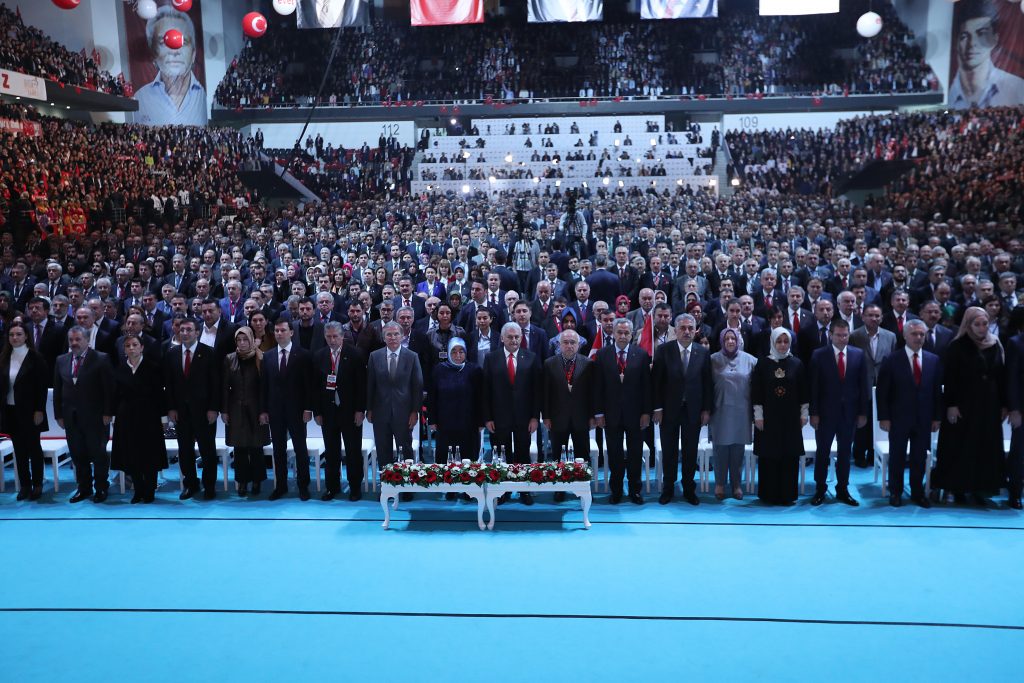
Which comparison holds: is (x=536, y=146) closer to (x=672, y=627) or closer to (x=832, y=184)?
(x=832, y=184)

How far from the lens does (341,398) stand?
701 cm

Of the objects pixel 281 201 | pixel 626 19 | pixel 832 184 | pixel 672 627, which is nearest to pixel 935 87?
pixel 832 184

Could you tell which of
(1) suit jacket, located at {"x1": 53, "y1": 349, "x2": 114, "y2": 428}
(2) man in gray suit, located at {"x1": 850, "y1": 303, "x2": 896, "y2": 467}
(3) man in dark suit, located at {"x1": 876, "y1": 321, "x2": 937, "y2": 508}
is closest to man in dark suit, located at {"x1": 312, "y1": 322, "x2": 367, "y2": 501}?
(1) suit jacket, located at {"x1": 53, "y1": 349, "x2": 114, "y2": 428}

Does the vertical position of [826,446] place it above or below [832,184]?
below

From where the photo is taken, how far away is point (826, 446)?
6855mm

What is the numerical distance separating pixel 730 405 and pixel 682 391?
Answer: 0.40 meters

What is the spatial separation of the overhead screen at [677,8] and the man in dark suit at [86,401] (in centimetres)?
2705

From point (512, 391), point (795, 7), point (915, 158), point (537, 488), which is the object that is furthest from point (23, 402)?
point (795, 7)

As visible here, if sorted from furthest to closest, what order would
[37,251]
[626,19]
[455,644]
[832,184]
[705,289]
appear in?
[626,19] < [832,184] < [37,251] < [705,289] < [455,644]

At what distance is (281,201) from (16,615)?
25.6 meters

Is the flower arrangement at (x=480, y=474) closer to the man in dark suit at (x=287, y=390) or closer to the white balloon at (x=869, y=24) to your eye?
the man in dark suit at (x=287, y=390)

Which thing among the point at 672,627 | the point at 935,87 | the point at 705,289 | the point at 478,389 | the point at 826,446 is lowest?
the point at 672,627

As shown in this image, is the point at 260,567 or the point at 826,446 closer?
the point at 260,567

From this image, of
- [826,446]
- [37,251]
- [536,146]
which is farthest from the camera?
[536,146]
